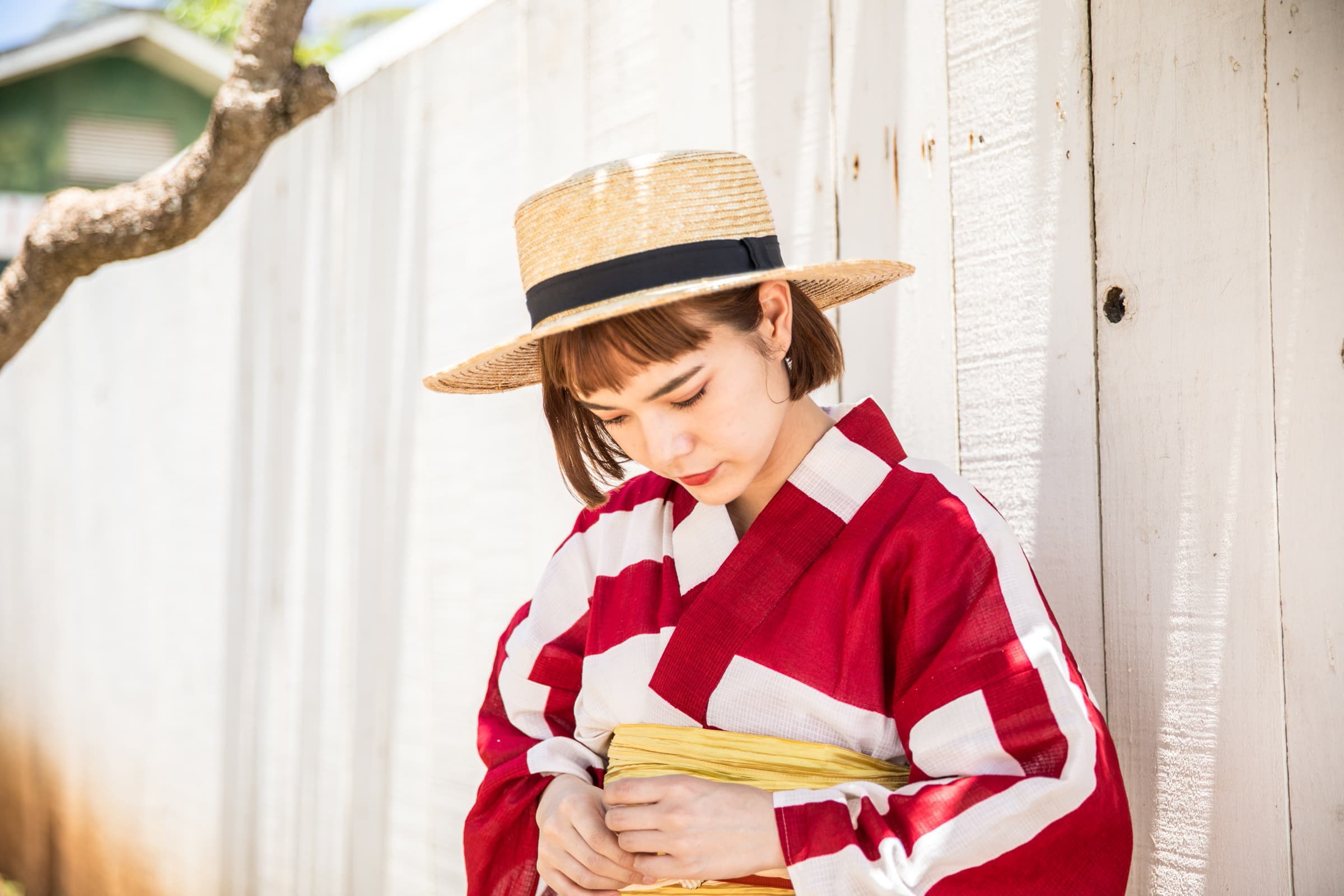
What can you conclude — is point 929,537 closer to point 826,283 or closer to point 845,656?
point 845,656

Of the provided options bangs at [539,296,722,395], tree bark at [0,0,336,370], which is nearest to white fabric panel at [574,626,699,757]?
bangs at [539,296,722,395]

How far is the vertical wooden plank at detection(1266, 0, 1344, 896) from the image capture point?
119 centimetres

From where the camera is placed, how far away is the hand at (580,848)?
1306 mm

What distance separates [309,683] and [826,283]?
2.25m

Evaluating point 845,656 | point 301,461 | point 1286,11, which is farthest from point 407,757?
point 1286,11

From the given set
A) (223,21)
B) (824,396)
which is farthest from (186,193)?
(223,21)

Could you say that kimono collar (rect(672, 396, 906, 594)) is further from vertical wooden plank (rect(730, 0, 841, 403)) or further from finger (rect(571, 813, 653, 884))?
vertical wooden plank (rect(730, 0, 841, 403))

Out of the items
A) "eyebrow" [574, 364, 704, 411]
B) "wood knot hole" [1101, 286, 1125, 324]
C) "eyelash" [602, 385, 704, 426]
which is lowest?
"eyelash" [602, 385, 704, 426]

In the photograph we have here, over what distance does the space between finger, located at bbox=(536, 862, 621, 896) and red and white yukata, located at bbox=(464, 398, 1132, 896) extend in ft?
0.35

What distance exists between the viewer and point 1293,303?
123 centimetres

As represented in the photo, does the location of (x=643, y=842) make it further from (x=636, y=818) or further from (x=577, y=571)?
(x=577, y=571)

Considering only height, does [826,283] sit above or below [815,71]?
below

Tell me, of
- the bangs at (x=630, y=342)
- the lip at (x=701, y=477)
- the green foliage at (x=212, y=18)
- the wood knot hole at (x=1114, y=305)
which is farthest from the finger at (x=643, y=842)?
the green foliage at (x=212, y=18)

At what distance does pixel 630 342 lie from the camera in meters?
1.28
